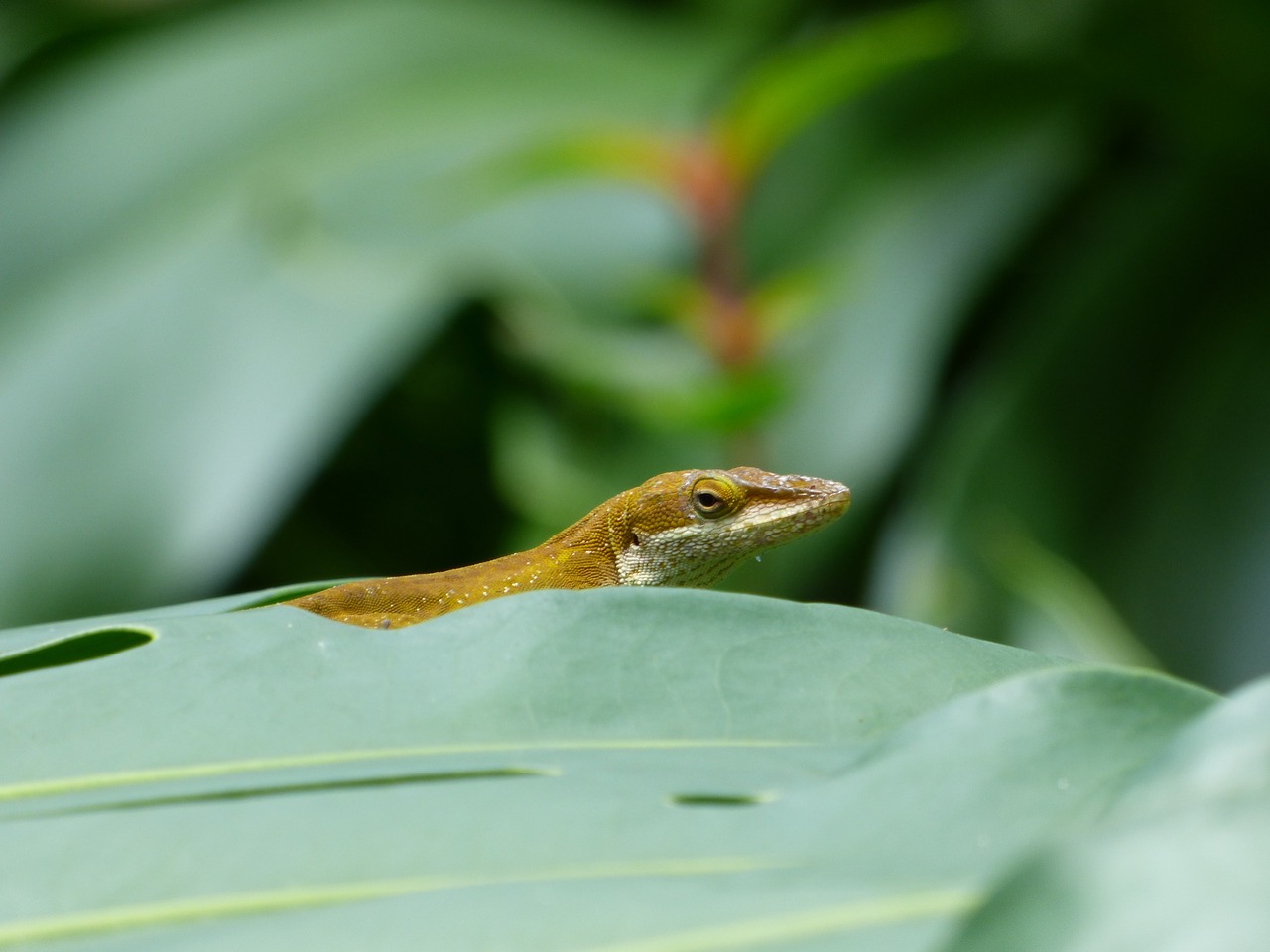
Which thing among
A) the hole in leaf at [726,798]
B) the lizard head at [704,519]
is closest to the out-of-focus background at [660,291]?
the lizard head at [704,519]

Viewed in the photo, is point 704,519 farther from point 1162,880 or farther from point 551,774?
point 1162,880

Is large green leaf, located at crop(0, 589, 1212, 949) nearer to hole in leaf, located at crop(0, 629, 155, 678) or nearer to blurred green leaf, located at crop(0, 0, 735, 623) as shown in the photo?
hole in leaf, located at crop(0, 629, 155, 678)

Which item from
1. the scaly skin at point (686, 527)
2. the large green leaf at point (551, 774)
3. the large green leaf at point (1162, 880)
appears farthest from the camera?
the scaly skin at point (686, 527)

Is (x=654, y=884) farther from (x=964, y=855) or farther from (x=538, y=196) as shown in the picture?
(x=538, y=196)

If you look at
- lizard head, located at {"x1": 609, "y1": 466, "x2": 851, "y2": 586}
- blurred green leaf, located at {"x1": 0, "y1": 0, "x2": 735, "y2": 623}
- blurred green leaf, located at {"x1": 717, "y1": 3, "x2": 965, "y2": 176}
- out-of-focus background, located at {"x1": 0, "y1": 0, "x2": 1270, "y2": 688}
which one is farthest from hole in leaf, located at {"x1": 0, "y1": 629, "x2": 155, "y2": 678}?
blurred green leaf, located at {"x1": 717, "y1": 3, "x2": 965, "y2": 176}

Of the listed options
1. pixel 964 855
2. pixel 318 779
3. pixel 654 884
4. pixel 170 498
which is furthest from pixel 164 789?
pixel 170 498

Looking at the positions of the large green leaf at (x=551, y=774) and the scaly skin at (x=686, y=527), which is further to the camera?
the scaly skin at (x=686, y=527)

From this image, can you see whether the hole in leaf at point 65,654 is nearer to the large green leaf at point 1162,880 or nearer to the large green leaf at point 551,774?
the large green leaf at point 551,774

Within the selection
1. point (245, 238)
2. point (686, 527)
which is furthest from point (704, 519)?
point (245, 238)
